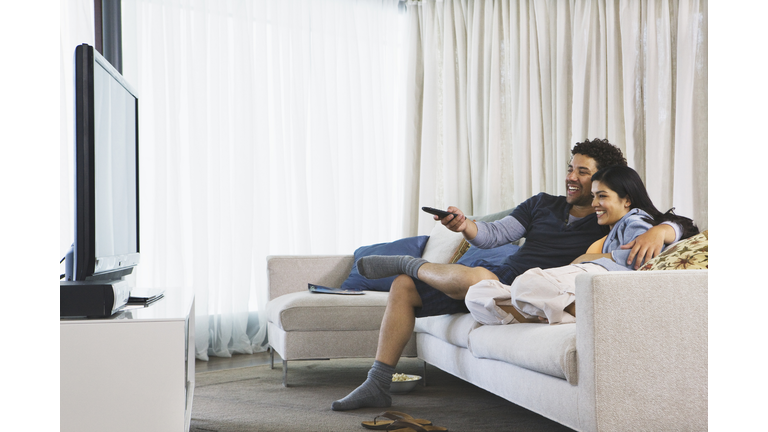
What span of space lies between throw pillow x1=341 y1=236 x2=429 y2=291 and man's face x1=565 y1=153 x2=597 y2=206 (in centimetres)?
101

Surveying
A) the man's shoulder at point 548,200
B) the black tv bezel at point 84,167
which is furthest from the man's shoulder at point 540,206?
the black tv bezel at point 84,167

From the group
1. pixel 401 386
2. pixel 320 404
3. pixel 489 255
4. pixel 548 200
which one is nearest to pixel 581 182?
pixel 548 200

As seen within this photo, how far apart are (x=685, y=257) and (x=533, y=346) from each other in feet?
1.62

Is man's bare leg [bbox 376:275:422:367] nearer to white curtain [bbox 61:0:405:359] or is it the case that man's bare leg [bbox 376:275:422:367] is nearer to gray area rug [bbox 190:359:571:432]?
gray area rug [bbox 190:359:571:432]

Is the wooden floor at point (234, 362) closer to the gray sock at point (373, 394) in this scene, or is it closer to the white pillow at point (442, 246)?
the white pillow at point (442, 246)

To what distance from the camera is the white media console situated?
1392mm

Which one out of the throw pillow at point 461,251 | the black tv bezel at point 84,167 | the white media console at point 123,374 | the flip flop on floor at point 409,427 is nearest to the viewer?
the white media console at point 123,374

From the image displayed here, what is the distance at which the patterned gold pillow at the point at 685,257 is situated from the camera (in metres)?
1.67

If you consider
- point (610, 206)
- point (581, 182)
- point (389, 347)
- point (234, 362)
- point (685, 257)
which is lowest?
point (234, 362)

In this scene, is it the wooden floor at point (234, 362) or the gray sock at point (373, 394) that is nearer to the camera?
the gray sock at point (373, 394)

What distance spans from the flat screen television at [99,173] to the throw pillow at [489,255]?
144cm

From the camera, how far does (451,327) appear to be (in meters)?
2.30

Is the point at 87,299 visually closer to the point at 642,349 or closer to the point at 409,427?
the point at 409,427

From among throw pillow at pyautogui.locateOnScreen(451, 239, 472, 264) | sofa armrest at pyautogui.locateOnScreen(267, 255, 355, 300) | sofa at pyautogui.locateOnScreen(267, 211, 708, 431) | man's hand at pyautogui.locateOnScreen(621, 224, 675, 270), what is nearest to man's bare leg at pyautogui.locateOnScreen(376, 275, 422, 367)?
sofa at pyautogui.locateOnScreen(267, 211, 708, 431)
